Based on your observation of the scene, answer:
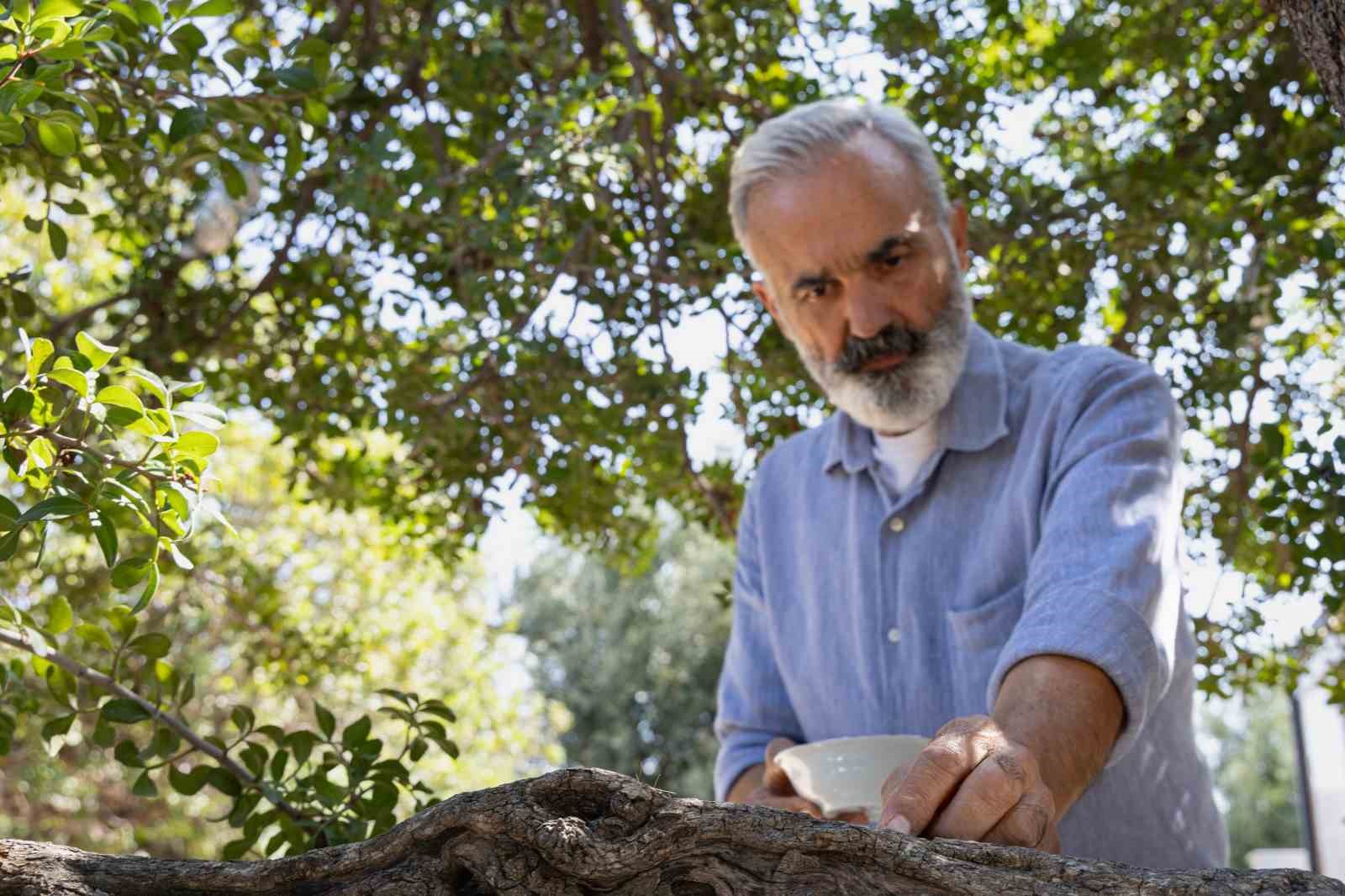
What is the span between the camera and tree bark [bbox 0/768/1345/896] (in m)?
1.11

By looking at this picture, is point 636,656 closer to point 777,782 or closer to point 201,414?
point 777,782

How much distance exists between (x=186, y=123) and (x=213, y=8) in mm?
202

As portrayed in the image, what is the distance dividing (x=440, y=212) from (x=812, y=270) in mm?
1154

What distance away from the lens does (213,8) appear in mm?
1632

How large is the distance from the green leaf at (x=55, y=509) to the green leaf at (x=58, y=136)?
0.49 m

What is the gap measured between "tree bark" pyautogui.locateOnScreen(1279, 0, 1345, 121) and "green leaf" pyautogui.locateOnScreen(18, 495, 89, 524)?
138 cm

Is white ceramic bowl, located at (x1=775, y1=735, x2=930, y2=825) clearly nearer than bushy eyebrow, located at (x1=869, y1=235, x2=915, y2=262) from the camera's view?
Yes

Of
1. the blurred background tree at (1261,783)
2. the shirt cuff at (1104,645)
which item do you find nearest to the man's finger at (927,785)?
the shirt cuff at (1104,645)

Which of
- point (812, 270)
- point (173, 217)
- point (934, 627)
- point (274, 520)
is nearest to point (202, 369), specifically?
point (173, 217)

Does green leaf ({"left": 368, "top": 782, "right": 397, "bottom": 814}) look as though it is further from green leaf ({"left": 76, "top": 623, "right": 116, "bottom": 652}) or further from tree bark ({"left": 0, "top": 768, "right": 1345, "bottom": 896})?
tree bark ({"left": 0, "top": 768, "right": 1345, "bottom": 896})

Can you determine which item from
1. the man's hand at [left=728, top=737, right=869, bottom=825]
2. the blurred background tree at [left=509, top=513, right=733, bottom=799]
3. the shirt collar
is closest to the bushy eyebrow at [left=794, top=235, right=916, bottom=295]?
the shirt collar

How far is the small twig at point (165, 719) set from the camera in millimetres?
1714

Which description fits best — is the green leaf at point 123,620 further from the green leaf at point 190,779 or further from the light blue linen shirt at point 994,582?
the light blue linen shirt at point 994,582

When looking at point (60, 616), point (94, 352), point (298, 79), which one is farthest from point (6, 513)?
point (298, 79)
